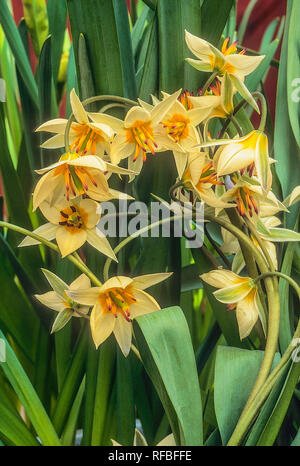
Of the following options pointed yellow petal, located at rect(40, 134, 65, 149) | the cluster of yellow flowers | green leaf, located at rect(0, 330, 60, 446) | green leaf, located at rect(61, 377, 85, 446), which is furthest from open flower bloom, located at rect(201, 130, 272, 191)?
green leaf, located at rect(61, 377, 85, 446)

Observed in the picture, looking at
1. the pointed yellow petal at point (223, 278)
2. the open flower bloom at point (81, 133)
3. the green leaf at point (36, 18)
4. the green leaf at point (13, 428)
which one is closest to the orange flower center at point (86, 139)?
the open flower bloom at point (81, 133)

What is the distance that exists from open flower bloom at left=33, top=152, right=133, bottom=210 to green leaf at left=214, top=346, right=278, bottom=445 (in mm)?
128

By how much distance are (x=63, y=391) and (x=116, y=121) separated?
272mm

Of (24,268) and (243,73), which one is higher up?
(243,73)

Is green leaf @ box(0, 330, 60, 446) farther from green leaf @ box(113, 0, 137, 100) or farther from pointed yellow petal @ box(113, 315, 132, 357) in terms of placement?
green leaf @ box(113, 0, 137, 100)

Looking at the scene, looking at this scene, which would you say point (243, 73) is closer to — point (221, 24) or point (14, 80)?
point (221, 24)

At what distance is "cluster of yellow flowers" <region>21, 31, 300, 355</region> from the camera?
0.97 feet

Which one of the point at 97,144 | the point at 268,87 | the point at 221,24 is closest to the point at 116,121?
the point at 97,144

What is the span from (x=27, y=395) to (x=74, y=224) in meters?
0.14

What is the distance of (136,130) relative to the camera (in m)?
0.31

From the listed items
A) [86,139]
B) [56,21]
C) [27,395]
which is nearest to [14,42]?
[56,21]

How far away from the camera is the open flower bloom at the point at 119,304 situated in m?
0.31

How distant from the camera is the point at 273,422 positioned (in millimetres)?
307

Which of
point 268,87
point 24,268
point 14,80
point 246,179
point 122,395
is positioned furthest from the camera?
point 268,87
